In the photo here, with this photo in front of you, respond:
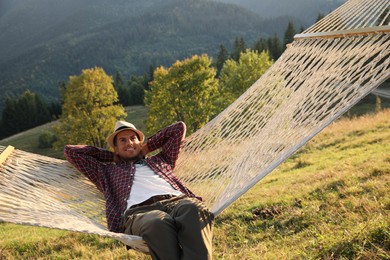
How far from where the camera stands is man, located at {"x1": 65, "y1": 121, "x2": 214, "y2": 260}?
1791mm

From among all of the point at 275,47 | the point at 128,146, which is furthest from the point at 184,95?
the point at 275,47

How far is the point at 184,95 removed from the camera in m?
16.8

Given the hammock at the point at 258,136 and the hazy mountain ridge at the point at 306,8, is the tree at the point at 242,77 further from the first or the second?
the hazy mountain ridge at the point at 306,8

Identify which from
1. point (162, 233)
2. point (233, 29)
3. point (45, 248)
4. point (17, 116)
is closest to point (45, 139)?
point (17, 116)

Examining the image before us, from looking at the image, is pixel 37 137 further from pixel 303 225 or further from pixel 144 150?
pixel 303 225

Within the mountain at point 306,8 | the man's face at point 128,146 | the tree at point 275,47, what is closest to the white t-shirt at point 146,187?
the man's face at point 128,146

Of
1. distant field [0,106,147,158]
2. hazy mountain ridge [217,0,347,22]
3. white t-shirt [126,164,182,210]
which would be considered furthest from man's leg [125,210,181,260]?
hazy mountain ridge [217,0,347,22]

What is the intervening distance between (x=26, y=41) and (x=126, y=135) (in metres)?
194

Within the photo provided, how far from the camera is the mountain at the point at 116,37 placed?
107m

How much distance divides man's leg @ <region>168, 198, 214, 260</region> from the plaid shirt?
0.45 meters

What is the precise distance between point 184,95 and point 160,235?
15.2 m

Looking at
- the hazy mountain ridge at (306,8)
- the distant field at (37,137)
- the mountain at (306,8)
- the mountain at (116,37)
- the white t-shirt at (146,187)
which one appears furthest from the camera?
the hazy mountain ridge at (306,8)

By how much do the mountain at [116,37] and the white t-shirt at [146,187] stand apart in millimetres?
87659

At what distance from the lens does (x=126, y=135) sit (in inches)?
104
